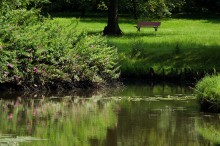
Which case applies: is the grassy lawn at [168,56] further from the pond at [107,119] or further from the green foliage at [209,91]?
the green foliage at [209,91]

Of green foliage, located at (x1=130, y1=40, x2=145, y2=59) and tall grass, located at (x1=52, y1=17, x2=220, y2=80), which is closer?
tall grass, located at (x1=52, y1=17, x2=220, y2=80)

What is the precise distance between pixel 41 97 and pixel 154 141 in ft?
27.0

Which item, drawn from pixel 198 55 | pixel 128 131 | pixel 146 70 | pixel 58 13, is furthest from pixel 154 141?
pixel 58 13

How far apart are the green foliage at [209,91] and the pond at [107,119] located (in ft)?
1.54

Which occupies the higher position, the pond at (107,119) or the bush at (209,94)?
the bush at (209,94)

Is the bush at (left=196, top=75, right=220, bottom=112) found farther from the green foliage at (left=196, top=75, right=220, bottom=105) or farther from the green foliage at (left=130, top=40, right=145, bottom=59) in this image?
the green foliage at (left=130, top=40, right=145, bottom=59)

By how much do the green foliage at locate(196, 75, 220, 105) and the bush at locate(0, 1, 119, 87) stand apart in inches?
251

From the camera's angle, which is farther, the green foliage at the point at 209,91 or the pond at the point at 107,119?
the green foliage at the point at 209,91

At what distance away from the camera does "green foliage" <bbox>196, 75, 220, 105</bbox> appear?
20609mm

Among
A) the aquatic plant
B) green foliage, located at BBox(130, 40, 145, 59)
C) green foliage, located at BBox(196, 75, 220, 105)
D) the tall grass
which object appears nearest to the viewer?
the aquatic plant

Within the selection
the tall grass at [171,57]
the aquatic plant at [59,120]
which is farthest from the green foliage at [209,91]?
the tall grass at [171,57]

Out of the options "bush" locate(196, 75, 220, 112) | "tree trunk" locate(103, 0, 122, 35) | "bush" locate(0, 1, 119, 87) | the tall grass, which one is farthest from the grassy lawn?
"bush" locate(196, 75, 220, 112)

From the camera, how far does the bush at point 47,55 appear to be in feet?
83.6

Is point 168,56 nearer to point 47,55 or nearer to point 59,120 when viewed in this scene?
point 47,55
